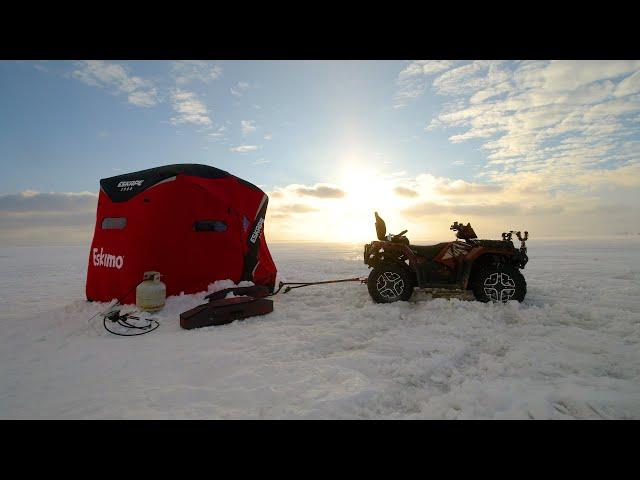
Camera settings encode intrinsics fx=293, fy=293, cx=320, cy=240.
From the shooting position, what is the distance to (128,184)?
5852 millimetres

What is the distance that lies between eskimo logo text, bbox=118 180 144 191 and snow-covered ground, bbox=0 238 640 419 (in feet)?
7.80

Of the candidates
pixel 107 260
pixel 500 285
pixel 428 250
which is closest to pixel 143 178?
pixel 107 260

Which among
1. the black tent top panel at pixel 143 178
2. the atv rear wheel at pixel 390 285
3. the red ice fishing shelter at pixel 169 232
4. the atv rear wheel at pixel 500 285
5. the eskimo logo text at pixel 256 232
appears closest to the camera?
the atv rear wheel at pixel 500 285

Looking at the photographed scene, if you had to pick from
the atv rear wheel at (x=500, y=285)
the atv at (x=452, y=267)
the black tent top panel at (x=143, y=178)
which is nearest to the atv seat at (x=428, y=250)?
the atv at (x=452, y=267)

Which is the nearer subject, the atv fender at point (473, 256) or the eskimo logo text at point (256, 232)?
the atv fender at point (473, 256)

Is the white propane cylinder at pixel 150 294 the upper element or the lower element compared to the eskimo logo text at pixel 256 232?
lower

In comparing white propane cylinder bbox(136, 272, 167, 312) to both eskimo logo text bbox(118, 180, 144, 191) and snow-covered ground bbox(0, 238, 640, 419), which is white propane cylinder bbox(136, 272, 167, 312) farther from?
eskimo logo text bbox(118, 180, 144, 191)

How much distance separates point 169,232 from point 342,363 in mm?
4107

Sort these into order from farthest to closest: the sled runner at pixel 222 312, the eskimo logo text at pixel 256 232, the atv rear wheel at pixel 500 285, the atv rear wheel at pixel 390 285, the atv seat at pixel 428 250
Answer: the eskimo logo text at pixel 256 232, the atv seat at pixel 428 250, the atv rear wheel at pixel 390 285, the atv rear wheel at pixel 500 285, the sled runner at pixel 222 312

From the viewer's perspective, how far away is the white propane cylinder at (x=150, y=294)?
4895 mm

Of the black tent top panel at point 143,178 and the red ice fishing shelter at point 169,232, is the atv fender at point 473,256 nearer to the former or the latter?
the red ice fishing shelter at point 169,232

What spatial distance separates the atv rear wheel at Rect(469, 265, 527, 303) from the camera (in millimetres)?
5199
